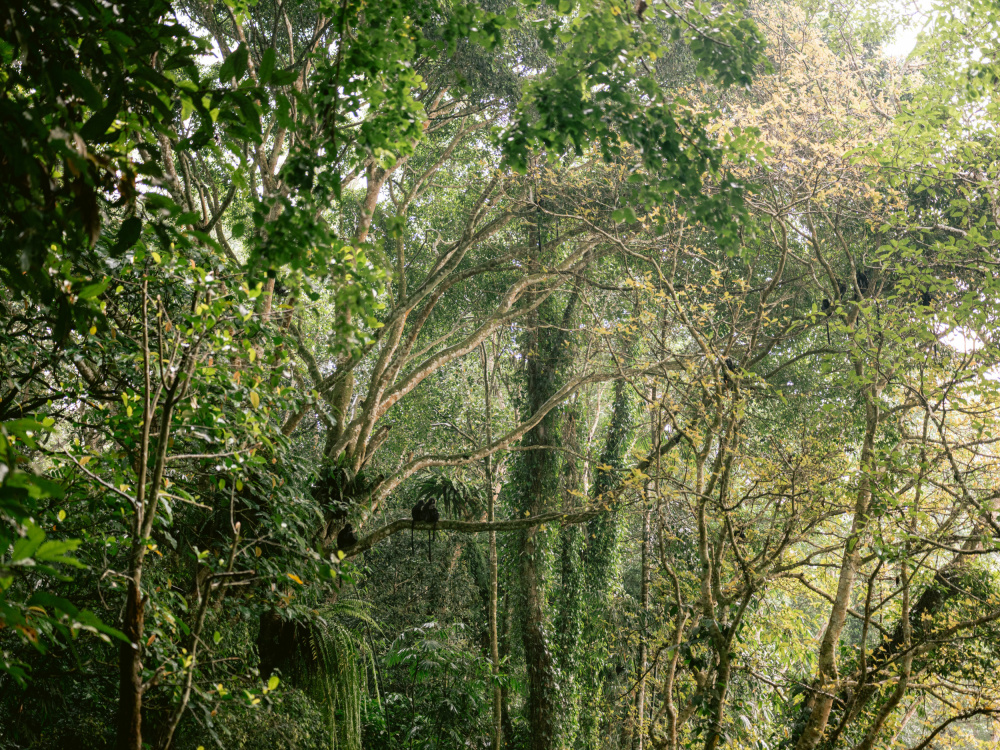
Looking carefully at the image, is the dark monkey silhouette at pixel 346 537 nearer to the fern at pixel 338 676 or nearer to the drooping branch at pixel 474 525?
the drooping branch at pixel 474 525

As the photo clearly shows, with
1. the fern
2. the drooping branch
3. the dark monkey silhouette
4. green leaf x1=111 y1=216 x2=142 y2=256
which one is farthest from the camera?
the dark monkey silhouette

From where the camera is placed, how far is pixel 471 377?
11.0 metres

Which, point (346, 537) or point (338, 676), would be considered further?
point (346, 537)

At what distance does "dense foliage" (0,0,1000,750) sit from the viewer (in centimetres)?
166

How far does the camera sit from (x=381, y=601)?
34.8 ft

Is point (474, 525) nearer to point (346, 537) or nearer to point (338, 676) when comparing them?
point (346, 537)

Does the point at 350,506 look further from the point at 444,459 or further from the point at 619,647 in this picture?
the point at 619,647

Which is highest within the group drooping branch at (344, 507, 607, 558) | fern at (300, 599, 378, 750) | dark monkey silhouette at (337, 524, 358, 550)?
drooping branch at (344, 507, 607, 558)

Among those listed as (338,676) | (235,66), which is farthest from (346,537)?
(235,66)

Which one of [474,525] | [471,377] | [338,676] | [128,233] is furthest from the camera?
[471,377]

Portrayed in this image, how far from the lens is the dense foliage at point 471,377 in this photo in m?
1.66

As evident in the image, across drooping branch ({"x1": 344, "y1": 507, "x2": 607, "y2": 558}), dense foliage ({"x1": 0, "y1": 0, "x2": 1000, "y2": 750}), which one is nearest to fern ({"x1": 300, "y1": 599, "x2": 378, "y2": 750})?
dense foliage ({"x1": 0, "y1": 0, "x2": 1000, "y2": 750})

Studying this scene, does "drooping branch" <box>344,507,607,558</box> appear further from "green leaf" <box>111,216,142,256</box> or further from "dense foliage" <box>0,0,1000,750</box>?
"green leaf" <box>111,216,142,256</box>

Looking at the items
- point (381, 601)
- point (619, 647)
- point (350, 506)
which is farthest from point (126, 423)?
point (381, 601)
